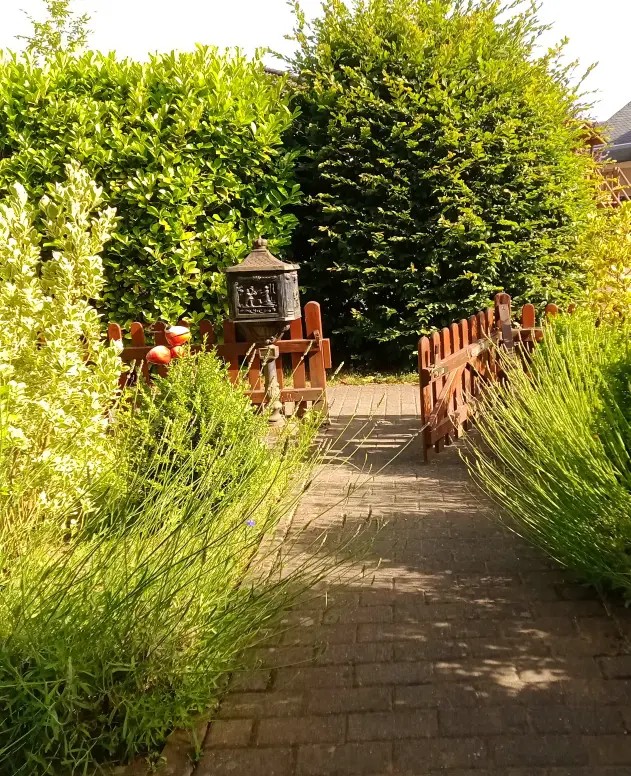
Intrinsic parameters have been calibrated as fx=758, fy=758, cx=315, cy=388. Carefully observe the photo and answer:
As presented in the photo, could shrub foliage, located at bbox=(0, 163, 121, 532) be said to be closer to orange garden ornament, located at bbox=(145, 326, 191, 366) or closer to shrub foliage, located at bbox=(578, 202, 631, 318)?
orange garden ornament, located at bbox=(145, 326, 191, 366)

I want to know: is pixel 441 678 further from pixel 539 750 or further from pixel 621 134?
pixel 621 134

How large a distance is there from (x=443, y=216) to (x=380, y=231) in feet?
2.61

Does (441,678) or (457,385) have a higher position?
(457,385)

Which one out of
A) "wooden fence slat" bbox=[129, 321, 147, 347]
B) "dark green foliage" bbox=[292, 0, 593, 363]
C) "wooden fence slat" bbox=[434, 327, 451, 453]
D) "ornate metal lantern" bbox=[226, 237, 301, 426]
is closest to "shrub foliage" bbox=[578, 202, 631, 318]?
"dark green foliage" bbox=[292, 0, 593, 363]

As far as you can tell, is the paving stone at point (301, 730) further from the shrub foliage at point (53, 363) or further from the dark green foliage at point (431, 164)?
the dark green foliage at point (431, 164)

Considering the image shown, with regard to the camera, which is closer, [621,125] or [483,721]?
[483,721]

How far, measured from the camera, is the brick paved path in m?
2.36

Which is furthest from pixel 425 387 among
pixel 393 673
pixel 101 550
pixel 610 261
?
pixel 610 261

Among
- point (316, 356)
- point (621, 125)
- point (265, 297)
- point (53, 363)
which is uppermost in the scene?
point (621, 125)

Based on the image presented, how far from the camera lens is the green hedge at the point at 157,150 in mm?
8453

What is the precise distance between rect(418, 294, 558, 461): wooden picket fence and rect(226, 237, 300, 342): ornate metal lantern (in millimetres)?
1262

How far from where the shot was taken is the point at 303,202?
32.3ft

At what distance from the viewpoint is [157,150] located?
8547mm

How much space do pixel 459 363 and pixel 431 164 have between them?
3944 mm
